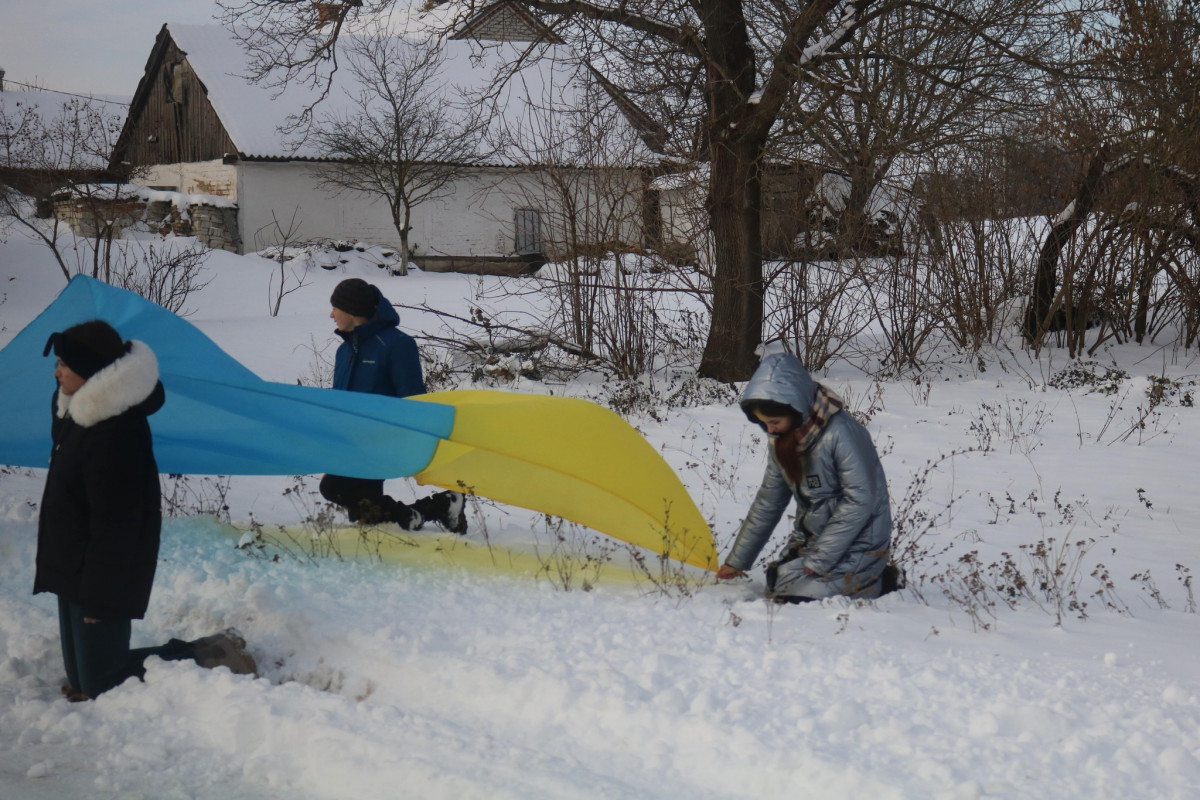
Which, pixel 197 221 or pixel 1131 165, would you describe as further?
pixel 197 221

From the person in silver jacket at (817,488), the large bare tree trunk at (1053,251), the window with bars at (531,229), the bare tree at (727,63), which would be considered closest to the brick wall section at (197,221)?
the window with bars at (531,229)

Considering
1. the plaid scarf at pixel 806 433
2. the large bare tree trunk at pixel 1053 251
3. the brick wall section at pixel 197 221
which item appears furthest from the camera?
the brick wall section at pixel 197 221

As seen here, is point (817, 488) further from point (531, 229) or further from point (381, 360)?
point (531, 229)

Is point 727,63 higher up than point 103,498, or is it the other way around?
point 727,63

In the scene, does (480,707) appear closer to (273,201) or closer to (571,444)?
(571,444)

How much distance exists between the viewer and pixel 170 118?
Answer: 105 feet

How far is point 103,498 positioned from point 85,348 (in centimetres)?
55

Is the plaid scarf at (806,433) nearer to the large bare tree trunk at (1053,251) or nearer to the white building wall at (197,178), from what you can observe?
the large bare tree trunk at (1053,251)

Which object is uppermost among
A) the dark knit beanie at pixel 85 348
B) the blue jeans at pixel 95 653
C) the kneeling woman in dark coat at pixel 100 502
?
the dark knit beanie at pixel 85 348

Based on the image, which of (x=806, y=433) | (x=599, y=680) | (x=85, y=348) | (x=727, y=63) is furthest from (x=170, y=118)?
(x=599, y=680)

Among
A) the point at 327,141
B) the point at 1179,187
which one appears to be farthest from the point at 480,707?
the point at 327,141

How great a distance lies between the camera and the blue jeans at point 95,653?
400 centimetres

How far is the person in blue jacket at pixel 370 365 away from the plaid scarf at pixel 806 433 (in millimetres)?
2170

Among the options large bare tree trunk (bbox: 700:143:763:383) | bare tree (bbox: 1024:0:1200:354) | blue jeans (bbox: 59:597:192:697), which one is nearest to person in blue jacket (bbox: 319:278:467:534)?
blue jeans (bbox: 59:597:192:697)
